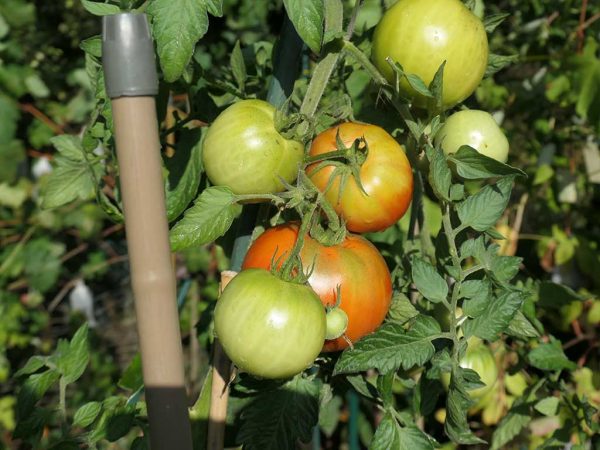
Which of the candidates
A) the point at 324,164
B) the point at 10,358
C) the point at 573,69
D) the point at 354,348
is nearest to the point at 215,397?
the point at 354,348

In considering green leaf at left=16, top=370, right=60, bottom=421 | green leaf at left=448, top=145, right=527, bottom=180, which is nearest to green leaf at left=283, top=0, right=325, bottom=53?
green leaf at left=448, top=145, right=527, bottom=180

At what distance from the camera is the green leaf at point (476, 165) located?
73 centimetres

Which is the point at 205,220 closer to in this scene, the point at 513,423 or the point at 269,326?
the point at 269,326

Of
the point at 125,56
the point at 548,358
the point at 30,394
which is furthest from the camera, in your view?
the point at 548,358

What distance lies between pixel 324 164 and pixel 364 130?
66 millimetres

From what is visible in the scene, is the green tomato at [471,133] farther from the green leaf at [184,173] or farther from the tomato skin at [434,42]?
the green leaf at [184,173]

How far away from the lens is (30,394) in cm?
86

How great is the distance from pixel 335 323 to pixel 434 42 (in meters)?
0.34

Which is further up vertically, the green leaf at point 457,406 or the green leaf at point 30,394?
the green leaf at point 457,406

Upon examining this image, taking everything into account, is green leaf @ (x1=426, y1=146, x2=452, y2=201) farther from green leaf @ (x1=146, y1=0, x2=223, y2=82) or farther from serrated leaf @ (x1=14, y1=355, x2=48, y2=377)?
serrated leaf @ (x1=14, y1=355, x2=48, y2=377)

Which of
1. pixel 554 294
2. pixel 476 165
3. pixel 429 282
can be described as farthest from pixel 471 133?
pixel 554 294

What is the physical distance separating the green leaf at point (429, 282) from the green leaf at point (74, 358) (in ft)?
1.42

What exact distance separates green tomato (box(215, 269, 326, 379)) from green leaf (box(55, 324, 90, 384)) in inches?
11.8

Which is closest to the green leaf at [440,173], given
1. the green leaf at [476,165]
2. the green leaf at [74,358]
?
the green leaf at [476,165]
